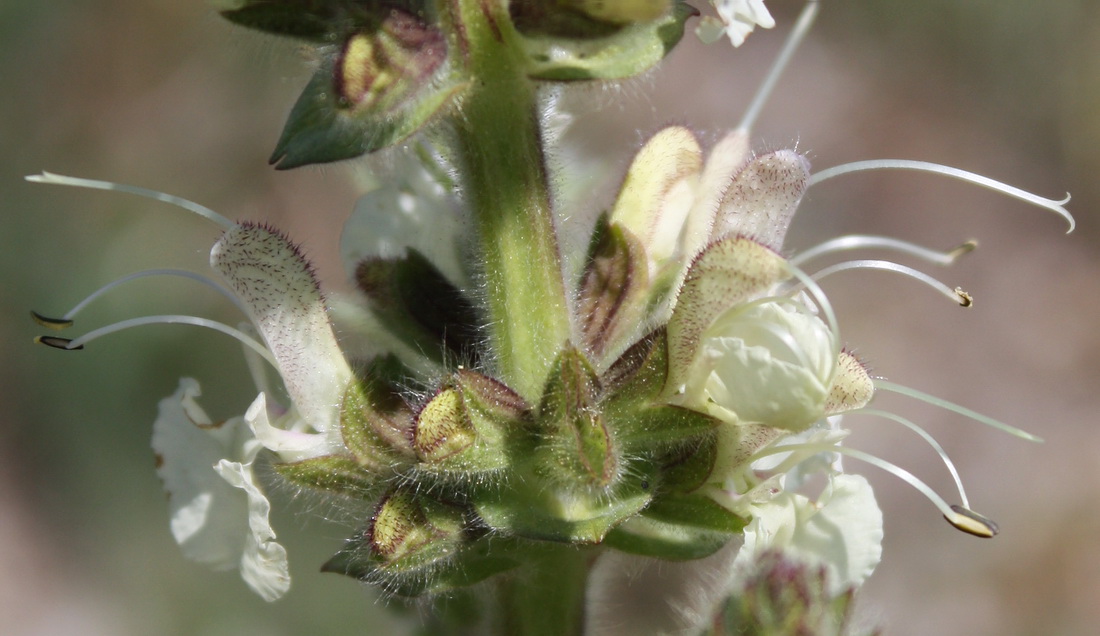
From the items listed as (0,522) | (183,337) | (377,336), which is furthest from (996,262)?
(0,522)

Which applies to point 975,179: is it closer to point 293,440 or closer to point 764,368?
point 764,368

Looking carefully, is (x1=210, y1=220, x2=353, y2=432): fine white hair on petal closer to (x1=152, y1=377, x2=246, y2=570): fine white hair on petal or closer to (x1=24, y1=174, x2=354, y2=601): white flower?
(x1=24, y1=174, x2=354, y2=601): white flower

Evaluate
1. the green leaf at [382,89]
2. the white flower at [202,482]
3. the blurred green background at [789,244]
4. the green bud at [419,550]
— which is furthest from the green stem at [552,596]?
the blurred green background at [789,244]

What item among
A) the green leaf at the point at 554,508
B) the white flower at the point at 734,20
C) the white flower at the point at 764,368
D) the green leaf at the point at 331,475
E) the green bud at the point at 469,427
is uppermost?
the white flower at the point at 734,20

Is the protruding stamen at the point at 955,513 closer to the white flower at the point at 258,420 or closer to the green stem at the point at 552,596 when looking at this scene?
the green stem at the point at 552,596

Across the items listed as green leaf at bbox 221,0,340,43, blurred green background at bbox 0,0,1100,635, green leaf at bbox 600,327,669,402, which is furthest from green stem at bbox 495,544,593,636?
blurred green background at bbox 0,0,1100,635

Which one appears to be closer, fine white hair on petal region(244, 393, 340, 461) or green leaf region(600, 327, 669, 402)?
green leaf region(600, 327, 669, 402)
